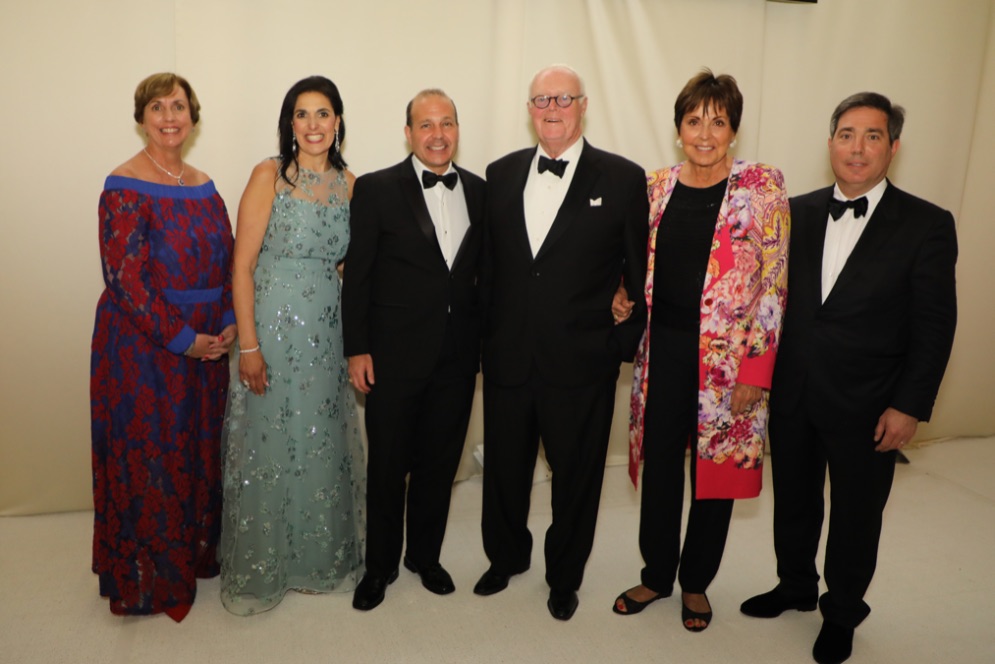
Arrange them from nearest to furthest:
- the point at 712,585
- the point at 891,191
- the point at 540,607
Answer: the point at 891,191
the point at 540,607
the point at 712,585

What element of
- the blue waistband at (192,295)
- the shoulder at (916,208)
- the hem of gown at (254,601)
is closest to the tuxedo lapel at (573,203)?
the shoulder at (916,208)

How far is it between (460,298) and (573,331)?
41 centimetres

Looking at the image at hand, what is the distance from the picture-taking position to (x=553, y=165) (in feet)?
8.51

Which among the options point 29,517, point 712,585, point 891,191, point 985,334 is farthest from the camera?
point 985,334

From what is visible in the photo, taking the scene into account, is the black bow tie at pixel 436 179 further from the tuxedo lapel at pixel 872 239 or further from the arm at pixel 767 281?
the tuxedo lapel at pixel 872 239

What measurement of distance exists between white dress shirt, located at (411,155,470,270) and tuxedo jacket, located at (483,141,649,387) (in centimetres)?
12

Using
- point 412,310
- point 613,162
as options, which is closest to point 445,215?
point 412,310

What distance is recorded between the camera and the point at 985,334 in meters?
5.07

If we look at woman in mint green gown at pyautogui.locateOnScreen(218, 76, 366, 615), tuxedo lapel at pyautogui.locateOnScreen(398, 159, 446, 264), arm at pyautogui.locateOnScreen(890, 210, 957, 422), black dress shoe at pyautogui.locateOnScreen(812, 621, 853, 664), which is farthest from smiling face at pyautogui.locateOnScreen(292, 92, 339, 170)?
black dress shoe at pyautogui.locateOnScreen(812, 621, 853, 664)

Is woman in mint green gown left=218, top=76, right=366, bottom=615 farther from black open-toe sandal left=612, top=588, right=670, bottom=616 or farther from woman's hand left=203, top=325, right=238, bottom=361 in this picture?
black open-toe sandal left=612, top=588, right=670, bottom=616

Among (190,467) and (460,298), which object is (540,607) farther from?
(190,467)

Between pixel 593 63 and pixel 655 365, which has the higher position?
pixel 593 63

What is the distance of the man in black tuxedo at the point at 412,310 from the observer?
264cm

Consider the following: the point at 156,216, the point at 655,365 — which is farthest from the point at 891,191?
the point at 156,216
